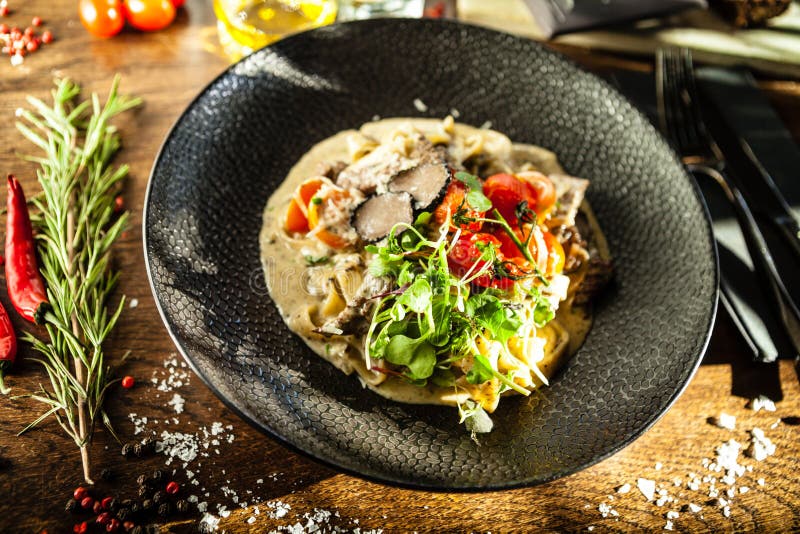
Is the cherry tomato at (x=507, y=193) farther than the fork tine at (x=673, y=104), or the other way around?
the fork tine at (x=673, y=104)

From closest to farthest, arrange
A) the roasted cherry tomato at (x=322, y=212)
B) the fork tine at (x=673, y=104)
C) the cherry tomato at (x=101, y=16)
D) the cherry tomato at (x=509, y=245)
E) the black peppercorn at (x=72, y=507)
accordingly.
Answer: the black peppercorn at (x=72, y=507), the cherry tomato at (x=509, y=245), the roasted cherry tomato at (x=322, y=212), the fork tine at (x=673, y=104), the cherry tomato at (x=101, y=16)

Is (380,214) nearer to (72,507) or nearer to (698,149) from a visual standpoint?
(72,507)

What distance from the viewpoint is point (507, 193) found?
147 inches

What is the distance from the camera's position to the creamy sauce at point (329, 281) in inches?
138

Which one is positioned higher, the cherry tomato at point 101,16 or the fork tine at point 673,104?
the cherry tomato at point 101,16

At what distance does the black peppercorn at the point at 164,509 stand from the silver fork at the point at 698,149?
3.46 meters

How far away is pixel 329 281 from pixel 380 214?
0.48m

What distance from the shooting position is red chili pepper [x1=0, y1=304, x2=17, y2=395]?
3.30m

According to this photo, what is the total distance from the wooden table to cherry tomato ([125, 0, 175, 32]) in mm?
1621

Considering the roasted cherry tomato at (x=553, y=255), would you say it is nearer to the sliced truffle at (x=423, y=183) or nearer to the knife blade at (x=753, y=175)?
the sliced truffle at (x=423, y=183)

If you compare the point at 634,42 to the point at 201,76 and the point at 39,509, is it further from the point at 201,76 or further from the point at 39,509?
the point at 39,509

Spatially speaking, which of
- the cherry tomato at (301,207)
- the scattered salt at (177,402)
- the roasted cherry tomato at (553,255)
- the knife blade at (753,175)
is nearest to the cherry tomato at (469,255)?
the roasted cherry tomato at (553,255)

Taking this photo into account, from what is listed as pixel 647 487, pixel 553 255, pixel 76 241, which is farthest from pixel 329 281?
pixel 647 487

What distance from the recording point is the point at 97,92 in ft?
15.1
